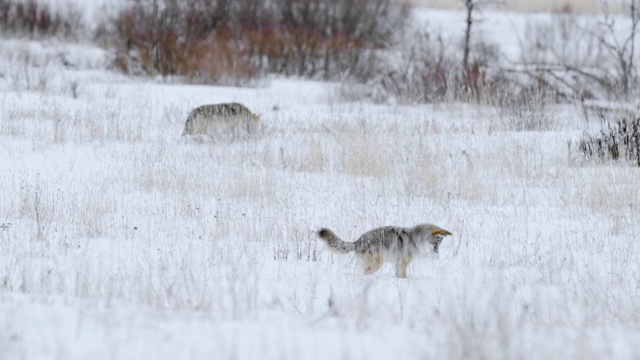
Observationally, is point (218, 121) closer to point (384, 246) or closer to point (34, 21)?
point (384, 246)

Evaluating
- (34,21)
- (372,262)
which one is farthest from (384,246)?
(34,21)

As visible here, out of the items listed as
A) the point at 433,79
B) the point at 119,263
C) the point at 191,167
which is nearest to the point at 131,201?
the point at 191,167

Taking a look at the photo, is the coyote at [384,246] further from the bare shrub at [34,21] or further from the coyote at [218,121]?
the bare shrub at [34,21]

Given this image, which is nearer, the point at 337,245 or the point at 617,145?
the point at 337,245

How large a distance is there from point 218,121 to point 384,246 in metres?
6.40

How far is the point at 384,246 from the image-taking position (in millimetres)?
5594

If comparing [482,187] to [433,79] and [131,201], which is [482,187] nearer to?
[131,201]

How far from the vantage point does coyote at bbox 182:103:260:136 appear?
37.8ft

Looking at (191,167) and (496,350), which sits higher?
(191,167)

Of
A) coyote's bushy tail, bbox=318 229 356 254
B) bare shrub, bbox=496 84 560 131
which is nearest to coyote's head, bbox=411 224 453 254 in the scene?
coyote's bushy tail, bbox=318 229 356 254

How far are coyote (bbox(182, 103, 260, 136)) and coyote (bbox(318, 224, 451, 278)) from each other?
6023mm

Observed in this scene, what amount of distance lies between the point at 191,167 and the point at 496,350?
614 cm

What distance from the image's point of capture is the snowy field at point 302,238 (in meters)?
3.99

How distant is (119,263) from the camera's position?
18.4 feet
